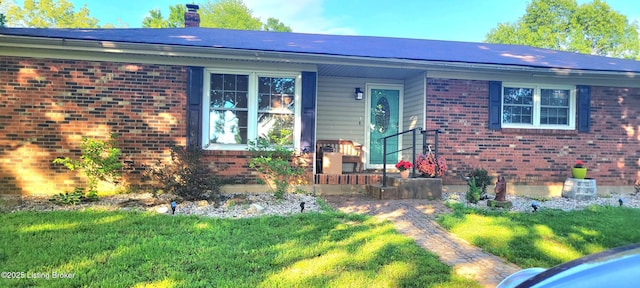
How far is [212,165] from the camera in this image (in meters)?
7.00

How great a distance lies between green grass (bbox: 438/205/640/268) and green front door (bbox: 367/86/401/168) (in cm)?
335

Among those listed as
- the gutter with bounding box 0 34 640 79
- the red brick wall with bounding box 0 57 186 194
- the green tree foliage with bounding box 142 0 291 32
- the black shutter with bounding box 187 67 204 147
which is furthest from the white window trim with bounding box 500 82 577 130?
the green tree foliage with bounding box 142 0 291 32

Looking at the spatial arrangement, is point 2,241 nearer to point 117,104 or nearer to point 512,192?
point 117,104

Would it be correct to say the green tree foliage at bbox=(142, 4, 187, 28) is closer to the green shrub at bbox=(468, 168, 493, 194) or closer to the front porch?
the front porch

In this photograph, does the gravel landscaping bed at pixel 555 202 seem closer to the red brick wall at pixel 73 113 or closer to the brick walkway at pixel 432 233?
the brick walkway at pixel 432 233

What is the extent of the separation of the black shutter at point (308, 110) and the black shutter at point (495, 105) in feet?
12.7

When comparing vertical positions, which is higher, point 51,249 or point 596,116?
point 596,116

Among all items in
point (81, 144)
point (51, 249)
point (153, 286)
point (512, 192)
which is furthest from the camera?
point (512, 192)

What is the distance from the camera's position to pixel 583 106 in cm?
811

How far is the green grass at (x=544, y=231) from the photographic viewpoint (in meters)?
3.82

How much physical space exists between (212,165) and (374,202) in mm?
3122

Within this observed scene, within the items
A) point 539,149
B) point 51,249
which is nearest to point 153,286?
point 51,249

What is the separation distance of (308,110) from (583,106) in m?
6.11

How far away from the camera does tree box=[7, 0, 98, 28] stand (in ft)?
102
